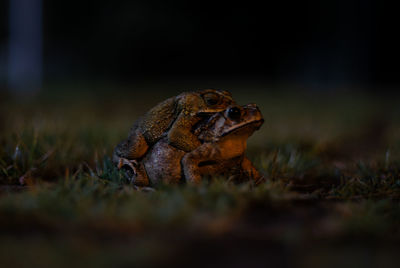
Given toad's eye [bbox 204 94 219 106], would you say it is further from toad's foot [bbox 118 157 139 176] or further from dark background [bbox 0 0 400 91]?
dark background [bbox 0 0 400 91]

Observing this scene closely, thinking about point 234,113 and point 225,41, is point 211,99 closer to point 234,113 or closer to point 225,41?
point 234,113

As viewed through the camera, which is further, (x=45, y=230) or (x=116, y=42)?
(x=116, y=42)

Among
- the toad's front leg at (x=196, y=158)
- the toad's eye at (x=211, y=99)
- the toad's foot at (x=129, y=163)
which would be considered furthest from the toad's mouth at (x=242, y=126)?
the toad's foot at (x=129, y=163)

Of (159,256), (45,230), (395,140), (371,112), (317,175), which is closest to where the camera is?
(159,256)

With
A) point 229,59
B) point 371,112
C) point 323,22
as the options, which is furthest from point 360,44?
point 371,112

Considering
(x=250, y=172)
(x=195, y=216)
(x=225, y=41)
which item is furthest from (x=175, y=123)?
(x=225, y=41)

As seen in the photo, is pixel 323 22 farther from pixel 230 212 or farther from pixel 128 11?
pixel 230 212
